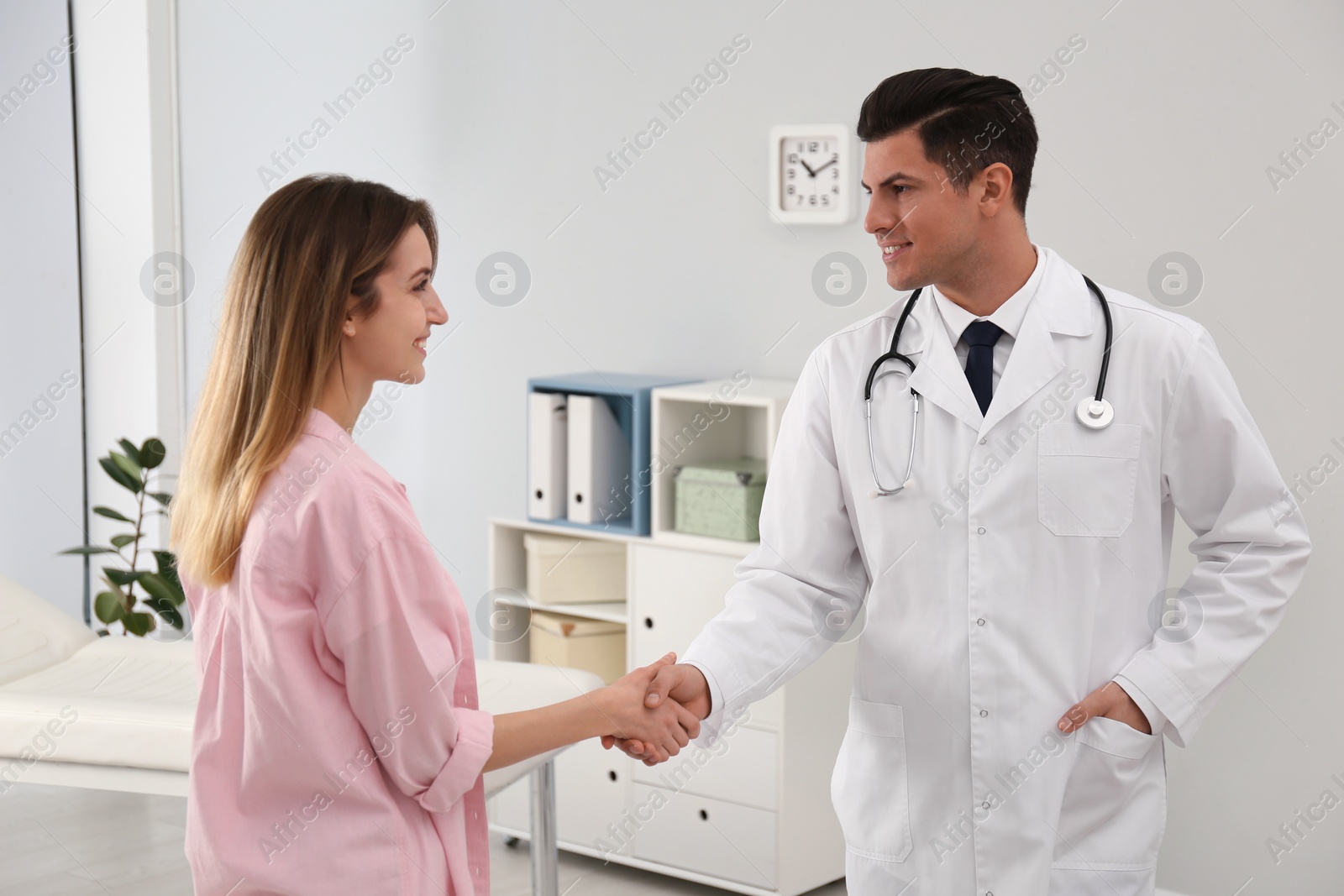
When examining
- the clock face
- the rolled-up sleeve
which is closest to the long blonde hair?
the rolled-up sleeve

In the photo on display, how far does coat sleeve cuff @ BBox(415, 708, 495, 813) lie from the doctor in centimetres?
39

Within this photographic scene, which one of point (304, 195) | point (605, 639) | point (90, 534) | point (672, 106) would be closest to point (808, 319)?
point (672, 106)

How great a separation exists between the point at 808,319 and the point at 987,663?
1.75 meters

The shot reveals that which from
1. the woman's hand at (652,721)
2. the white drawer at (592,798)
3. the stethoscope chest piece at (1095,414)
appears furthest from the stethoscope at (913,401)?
the white drawer at (592,798)

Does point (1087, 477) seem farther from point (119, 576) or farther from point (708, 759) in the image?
point (119, 576)

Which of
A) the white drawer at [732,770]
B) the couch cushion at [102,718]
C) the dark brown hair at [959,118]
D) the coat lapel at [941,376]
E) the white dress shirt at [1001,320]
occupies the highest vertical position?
the dark brown hair at [959,118]

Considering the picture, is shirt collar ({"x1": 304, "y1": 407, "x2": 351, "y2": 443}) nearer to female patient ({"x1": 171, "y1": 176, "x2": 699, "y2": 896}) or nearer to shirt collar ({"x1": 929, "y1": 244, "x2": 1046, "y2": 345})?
female patient ({"x1": 171, "y1": 176, "x2": 699, "y2": 896})

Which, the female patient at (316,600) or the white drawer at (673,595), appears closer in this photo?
the female patient at (316,600)

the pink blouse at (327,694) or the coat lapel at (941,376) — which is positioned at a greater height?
the coat lapel at (941,376)

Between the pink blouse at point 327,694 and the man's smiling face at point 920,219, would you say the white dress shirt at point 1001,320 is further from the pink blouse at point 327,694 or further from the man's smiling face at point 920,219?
the pink blouse at point 327,694

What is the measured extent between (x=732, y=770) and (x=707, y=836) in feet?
0.65

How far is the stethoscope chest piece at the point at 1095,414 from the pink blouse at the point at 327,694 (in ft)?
2.72

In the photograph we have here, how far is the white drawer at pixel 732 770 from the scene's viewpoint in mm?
3047

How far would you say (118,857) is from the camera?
3.42 metres
